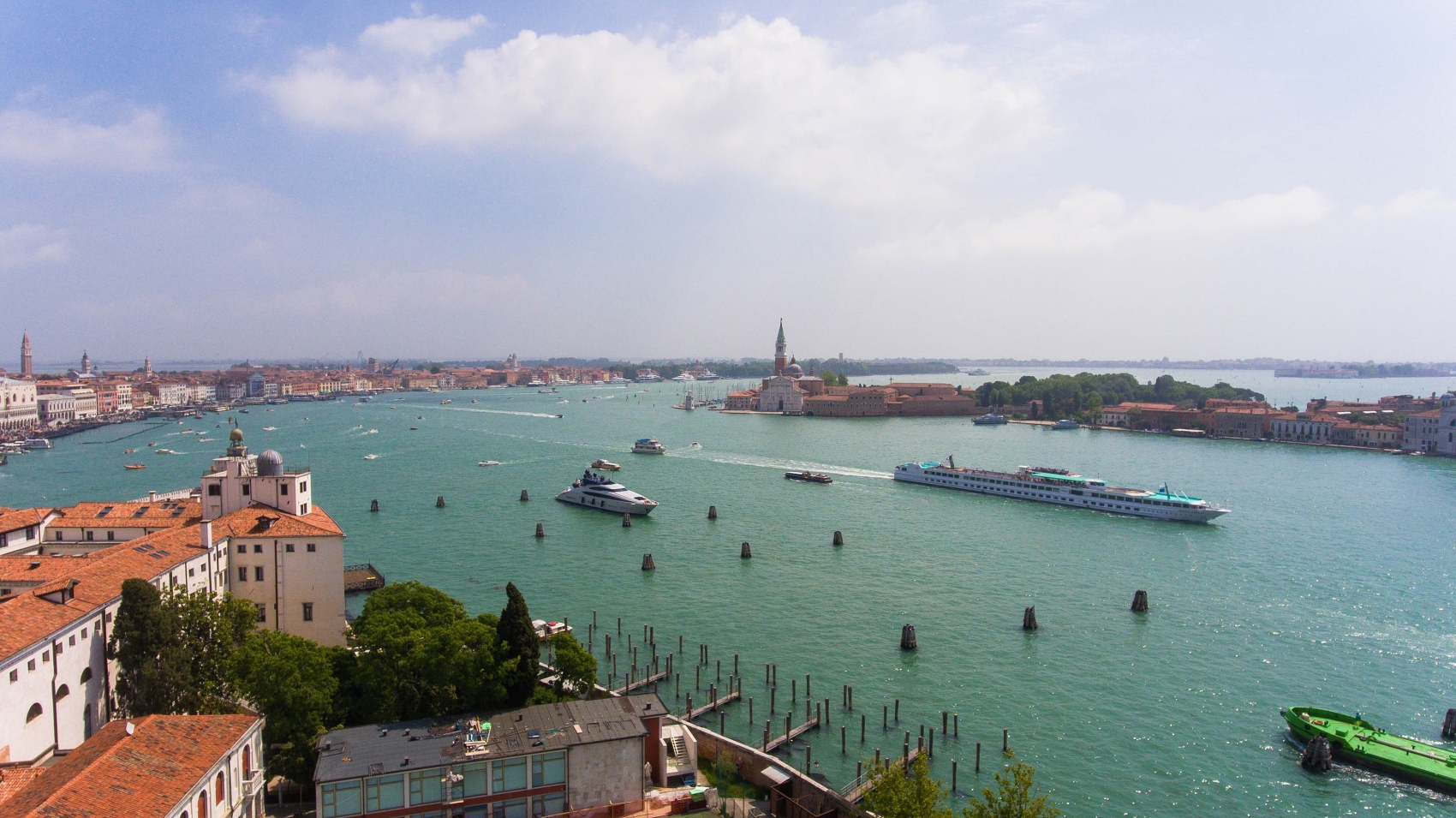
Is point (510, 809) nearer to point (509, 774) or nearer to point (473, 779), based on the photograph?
point (509, 774)

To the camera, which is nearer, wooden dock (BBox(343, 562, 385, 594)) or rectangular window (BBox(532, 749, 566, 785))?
rectangular window (BBox(532, 749, 566, 785))

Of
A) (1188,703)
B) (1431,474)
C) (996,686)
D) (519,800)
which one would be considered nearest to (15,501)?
(519,800)

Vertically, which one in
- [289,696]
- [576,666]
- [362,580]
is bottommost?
[362,580]

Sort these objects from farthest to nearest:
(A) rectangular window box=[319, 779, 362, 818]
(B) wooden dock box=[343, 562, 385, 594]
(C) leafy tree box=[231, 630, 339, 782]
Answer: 1. (B) wooden dock box=[343, 562, 385, 594]
2. (C) leafy tree box=[231, 630, 339, 782]
3. (A) rectangular window box=[319, 779, 362, 818]

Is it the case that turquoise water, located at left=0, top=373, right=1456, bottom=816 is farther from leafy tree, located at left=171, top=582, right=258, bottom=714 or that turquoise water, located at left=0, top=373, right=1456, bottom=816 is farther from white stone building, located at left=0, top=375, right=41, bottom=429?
white stone building, located at left=0, top=375, right=41, bottom=429

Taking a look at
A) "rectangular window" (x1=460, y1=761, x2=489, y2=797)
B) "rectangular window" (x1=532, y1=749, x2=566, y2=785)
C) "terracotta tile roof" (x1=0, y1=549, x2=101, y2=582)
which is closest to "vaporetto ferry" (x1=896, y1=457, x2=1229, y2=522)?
"rectangular window" (x1=532, y1=749, x2=566, y2=785)

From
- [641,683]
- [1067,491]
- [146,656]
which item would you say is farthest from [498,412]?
[146,656]
